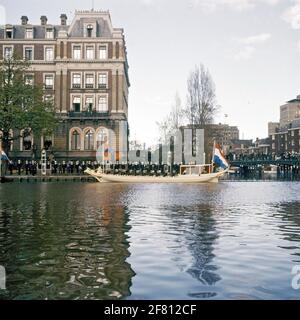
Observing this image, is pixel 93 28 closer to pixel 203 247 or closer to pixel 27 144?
pixel 27 144

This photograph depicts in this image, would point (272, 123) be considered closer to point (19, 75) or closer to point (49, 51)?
point (49, 51)

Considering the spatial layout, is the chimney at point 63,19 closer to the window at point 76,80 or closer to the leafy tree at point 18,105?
the window at point 76,80

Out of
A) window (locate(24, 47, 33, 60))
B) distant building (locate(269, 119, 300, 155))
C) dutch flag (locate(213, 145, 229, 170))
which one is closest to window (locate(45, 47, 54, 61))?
window (locate(24, 47, 33, 60))

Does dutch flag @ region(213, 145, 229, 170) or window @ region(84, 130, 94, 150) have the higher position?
window @ region(84, 130, 94, 150)

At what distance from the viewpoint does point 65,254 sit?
34.8 ft

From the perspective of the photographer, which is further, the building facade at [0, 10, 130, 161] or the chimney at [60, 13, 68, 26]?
the chimney at [60, 13, 68, 26]

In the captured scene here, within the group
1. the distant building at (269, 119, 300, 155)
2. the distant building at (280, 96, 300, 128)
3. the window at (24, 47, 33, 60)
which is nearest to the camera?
the window at (24, 47, 33, 60)

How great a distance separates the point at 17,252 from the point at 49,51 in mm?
65916

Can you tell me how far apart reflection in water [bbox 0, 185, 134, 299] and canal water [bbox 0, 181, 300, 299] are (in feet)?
0.06

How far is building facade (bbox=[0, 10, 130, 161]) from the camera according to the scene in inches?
2785

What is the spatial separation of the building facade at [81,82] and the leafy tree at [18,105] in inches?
532

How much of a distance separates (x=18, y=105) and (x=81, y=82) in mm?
18325

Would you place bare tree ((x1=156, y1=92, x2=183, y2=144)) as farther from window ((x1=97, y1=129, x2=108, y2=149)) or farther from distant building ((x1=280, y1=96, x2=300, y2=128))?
distant building ((x1=280, y1=96, x2=300, y2=128))

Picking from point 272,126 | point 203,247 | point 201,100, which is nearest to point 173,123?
point 201,100
